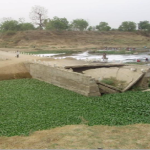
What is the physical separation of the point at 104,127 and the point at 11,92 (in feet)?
24.7

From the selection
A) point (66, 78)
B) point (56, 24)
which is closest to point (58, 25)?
point (56, 24)

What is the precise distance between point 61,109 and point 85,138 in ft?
11.9

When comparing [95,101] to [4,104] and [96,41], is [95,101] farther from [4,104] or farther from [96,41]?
[96,41]

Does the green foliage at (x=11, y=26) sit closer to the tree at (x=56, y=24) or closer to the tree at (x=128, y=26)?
the tree at (x=56, y=24)

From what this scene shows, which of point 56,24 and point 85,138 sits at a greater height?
point 56,24

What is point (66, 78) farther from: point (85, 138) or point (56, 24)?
point (56, 24)

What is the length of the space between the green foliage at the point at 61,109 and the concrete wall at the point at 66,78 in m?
0.49

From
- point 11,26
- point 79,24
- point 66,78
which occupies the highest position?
point 79,24

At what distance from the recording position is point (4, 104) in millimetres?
12070

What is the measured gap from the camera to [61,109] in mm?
11195

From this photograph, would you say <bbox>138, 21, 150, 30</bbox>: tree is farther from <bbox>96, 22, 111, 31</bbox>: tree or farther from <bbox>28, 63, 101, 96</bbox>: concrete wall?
<bbox>28, 63, 101, 96</bbox>: concrete wall

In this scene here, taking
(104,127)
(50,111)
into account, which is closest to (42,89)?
(50,111)

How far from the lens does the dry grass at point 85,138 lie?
7.11 meters

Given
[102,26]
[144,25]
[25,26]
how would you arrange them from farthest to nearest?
[102,26]
[144,25]
[25,26]
